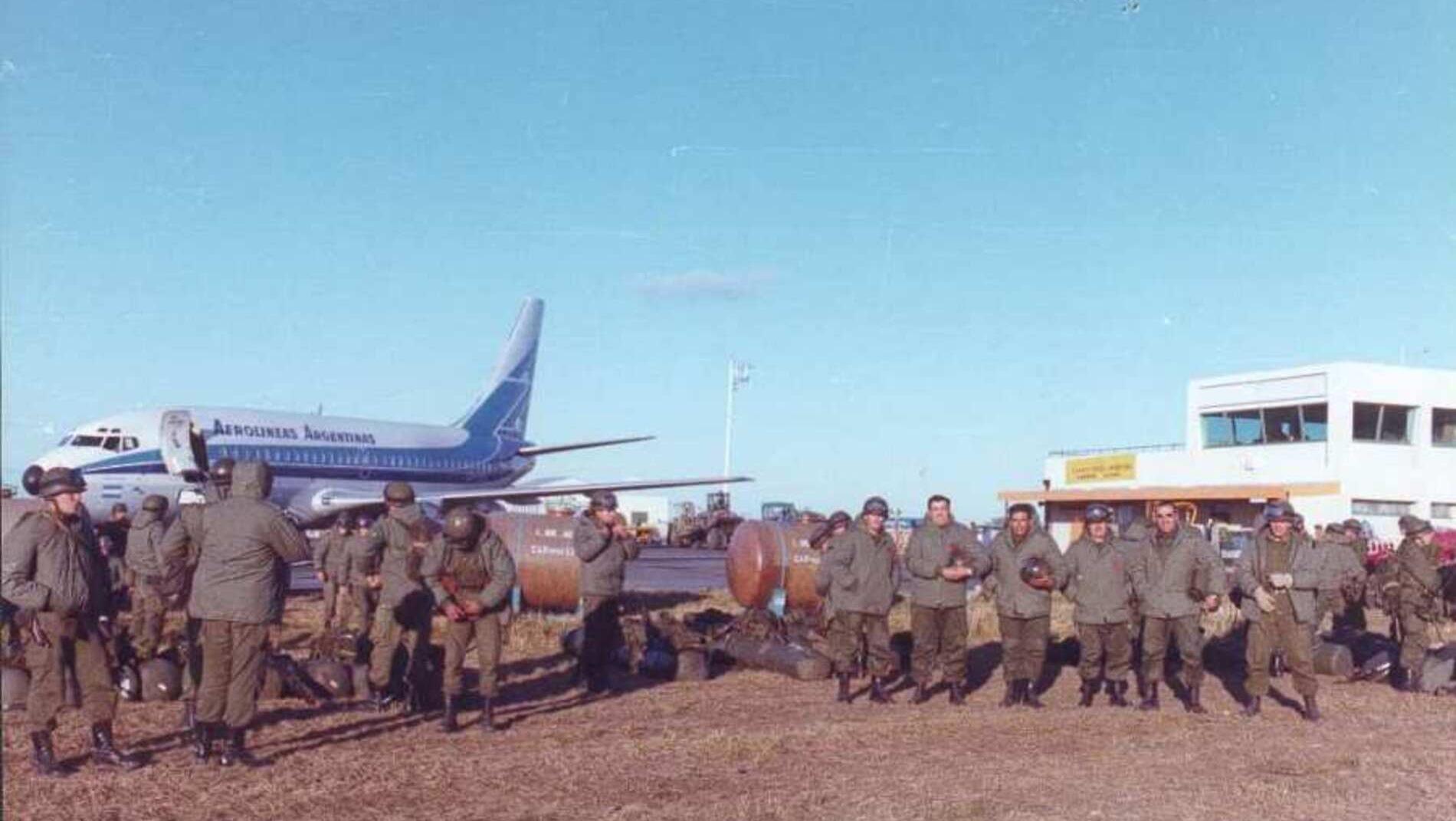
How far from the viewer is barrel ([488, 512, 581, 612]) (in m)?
20.2

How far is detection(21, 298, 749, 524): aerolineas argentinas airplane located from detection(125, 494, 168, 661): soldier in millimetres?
4280

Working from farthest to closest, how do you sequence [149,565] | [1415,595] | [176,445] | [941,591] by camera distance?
[176,445] → [1415,595] → [149,565] → [941,591]

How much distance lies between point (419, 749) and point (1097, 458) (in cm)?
3966

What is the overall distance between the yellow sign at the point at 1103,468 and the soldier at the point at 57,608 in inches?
1591

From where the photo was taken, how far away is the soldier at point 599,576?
43.1 ft

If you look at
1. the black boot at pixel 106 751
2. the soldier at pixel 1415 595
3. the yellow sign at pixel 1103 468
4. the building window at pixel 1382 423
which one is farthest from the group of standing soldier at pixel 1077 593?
the yellow sign at pixel 1103 468

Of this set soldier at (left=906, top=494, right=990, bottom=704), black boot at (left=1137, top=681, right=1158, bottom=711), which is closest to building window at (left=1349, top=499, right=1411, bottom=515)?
black boot at (left=1137, top=681, right=1158, bottom=711)

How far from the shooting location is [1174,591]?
1248cm

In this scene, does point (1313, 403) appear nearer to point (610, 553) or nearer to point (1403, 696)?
point (1403, 696)

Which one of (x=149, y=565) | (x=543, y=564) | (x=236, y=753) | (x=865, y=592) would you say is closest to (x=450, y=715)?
(x=236, y=753)

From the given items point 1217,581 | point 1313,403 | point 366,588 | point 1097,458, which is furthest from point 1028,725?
point 1097,458

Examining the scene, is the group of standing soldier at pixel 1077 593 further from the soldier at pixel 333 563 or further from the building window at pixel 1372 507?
the building window at pixel 1372 507

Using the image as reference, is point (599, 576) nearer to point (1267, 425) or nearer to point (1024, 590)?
point (1024, 590)

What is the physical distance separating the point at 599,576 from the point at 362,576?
3.55 metres
